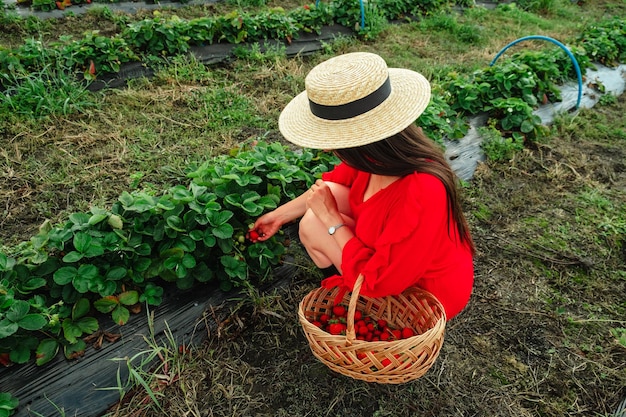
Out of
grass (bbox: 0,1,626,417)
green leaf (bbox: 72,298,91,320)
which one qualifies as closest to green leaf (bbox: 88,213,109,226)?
green leaf (bbox: 72,298,91,320)

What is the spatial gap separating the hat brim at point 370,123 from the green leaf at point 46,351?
50.3 inches

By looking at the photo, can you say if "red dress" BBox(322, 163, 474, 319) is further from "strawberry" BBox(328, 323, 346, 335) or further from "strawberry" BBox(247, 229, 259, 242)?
"strawberry" BBox(247, 229, 259, 242)

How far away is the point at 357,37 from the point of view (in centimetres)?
566

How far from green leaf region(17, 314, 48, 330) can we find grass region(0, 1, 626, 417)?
444 mm

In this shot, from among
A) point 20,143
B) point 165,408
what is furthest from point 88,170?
point 165,408

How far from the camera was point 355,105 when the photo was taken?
5.16 feet

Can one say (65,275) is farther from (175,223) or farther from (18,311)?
(175,223)

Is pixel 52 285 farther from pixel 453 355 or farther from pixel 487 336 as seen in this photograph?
pixel 487 336

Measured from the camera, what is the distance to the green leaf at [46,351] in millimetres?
1818

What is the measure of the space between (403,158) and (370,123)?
0.61 ft

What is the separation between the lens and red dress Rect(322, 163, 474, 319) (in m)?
1.62

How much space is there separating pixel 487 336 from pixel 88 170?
8.98 ft

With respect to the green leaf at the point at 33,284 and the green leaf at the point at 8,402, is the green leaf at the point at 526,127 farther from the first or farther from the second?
the green leaf at the point at 8,402

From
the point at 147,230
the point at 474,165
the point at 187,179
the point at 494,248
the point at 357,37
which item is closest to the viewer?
the point at 147,230
